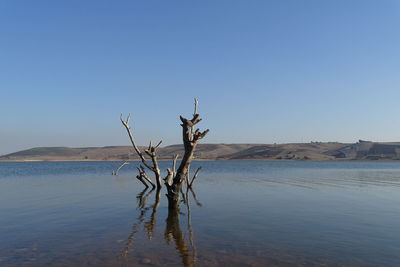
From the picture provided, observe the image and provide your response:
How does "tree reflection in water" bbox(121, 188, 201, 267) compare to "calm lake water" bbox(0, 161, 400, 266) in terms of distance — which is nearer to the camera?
"calm lake water" bbox(0, 161, 400, 266)

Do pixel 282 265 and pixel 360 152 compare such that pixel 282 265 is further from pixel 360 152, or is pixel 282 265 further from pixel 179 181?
pixel 360 152

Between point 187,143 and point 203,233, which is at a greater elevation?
point 187,143

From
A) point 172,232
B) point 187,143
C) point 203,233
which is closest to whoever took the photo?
point 203,233

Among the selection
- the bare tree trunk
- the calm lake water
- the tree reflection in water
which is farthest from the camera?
the bare tree trunk

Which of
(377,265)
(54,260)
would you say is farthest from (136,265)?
(377,265)

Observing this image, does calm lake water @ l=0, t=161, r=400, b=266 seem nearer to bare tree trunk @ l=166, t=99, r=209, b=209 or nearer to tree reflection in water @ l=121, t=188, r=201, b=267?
tree reflection in water @ l=121, t=188, r=201, b=267

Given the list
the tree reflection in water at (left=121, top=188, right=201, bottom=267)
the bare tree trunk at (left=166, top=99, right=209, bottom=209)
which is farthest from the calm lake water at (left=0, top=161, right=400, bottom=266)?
the bare tree trunk at (left=166, top=99, right=209, bottom=209)

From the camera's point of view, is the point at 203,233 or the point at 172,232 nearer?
the point at 203,233

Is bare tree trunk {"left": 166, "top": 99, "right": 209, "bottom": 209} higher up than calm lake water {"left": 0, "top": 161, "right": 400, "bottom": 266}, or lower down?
higher up

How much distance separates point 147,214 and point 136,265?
9.40 metres

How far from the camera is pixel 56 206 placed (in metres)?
22.6

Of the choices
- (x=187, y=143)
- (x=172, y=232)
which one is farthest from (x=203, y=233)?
(x=187, y=143)

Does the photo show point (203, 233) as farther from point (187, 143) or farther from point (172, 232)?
point (187, 143)

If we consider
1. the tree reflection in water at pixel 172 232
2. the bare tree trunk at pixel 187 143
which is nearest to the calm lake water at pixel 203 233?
the tree reflection in water at pixel 172 232
